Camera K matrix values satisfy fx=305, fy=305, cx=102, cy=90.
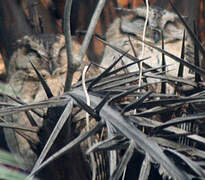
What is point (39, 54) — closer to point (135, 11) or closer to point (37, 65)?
point (37, 65)

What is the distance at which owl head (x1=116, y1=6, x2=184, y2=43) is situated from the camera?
4.66ft

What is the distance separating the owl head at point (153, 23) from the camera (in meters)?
1.42

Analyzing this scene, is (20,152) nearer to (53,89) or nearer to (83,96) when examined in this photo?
(53,89)

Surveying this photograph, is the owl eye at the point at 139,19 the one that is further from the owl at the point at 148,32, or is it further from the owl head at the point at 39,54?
the owl head at the point at 39,54

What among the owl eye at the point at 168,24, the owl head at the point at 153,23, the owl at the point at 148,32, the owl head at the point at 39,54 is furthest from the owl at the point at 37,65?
the owl eye at the point at 168,24

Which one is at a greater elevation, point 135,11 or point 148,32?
point 135,11

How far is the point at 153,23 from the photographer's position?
1424mm

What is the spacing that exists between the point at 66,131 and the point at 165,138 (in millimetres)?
232

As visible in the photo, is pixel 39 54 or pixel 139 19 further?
pixel 139 19

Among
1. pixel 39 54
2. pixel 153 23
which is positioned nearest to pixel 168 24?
pixel 153 23

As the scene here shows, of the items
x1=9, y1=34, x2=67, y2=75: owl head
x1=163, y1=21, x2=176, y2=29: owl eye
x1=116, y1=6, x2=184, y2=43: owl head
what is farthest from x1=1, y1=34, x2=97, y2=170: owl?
x1=163, y1=21, x2=176, y2=29: owl eye

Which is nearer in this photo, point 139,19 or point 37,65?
point 37,65

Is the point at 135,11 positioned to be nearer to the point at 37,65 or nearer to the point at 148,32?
the point at 148,32

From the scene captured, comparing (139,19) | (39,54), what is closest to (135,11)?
(139,19)
